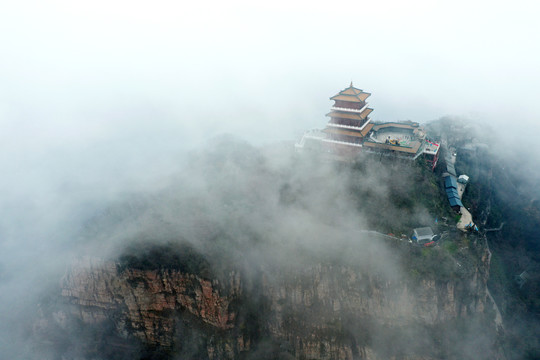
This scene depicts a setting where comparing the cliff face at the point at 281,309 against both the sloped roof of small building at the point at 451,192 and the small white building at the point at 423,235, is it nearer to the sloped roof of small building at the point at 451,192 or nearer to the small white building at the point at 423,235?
the small white building at the point at 423,235

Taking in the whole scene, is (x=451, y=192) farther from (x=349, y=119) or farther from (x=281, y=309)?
(x=281, y=309)

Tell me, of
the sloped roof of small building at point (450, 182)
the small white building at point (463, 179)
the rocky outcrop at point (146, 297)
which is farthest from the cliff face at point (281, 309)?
the small white building at point (463, 179)

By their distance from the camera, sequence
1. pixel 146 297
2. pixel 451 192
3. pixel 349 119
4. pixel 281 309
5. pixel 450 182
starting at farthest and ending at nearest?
pixel 349 119
pixel 450 182
pixel 451 192
pixel 281 309
pixel 146 297

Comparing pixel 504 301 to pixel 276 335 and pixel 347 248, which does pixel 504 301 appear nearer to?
pixel 347 248

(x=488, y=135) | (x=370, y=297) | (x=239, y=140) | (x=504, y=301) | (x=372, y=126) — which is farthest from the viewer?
(x=488, y=135)

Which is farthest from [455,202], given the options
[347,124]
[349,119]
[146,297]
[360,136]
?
[146,297]

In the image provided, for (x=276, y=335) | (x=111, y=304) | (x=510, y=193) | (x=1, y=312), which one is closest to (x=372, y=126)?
(x=510, y=193)
